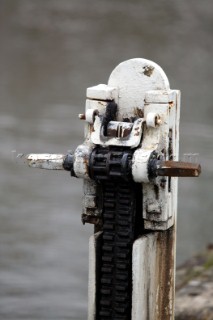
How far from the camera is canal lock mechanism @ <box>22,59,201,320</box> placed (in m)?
3.54

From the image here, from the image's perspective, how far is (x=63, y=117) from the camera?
35.6 ft

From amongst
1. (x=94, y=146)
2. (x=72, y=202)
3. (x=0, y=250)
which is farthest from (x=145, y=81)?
(x=72, y=202)

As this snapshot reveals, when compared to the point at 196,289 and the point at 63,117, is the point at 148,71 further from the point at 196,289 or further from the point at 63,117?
the point at 63,117

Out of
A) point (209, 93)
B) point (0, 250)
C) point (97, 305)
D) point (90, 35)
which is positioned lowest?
point (97, 305)

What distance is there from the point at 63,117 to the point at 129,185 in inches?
287

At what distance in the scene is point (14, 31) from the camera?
43.7ft

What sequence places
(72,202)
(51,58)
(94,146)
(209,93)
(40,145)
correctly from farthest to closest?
(51,58), (209,93), (40,145), (72,202), (94,146)

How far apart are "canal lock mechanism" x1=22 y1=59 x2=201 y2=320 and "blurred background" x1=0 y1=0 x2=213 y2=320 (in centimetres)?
310

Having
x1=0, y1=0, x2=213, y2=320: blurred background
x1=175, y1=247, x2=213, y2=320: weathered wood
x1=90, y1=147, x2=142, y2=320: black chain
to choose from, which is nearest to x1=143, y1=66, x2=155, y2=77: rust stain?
x1=90, y1=147, x2=142, y2=320: black chain

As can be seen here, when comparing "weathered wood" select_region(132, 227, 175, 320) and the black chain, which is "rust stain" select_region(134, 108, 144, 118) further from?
"weathered wood" select_region(132, 227, 175, 320)

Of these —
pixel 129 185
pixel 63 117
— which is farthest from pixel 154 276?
pixel 63 117

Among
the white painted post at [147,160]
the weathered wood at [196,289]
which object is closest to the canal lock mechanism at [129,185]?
the white painted post at [147,160]

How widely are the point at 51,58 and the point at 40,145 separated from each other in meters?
2.75

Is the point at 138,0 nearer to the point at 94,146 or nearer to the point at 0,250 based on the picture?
the point at 0,250
